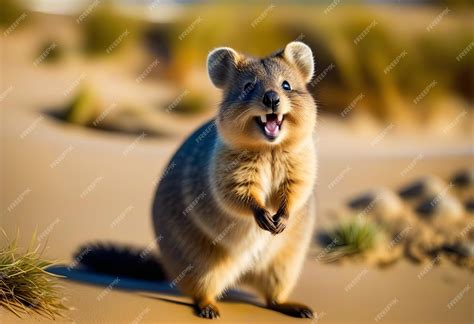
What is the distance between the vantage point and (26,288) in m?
5.55

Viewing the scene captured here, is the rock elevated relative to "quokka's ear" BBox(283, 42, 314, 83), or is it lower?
lower

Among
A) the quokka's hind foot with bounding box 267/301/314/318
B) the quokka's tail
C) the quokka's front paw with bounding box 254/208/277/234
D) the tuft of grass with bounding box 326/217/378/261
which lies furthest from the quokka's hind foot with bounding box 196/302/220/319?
the tuft of grass with bounding box 326/217/378/261

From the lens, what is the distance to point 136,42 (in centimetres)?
2161

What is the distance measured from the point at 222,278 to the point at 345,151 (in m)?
9.98

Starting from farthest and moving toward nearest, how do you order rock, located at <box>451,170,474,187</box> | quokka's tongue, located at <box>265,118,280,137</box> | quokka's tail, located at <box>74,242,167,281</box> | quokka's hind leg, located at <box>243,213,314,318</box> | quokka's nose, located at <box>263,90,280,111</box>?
rock, located at <box>451,170,474,187</box>, quokka's tail, located at <box>74,242,167,281</box>, quokka's hind leg, located at <box>243,213,314,318</box>, quokka's tongue, located at <box>265,118,280,137</box>, quokka's nose, located at <box>263,90,280,111</box>

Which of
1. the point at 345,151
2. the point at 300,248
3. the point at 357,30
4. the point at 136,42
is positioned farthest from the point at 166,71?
the point at 300,248

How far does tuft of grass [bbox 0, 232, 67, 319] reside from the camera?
5.45 m

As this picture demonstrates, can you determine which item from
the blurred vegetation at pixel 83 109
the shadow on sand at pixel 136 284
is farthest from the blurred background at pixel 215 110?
the shadow on sand at pixel 136 284

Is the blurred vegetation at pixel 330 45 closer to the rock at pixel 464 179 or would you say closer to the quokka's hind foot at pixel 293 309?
the rock at pixel 464 179

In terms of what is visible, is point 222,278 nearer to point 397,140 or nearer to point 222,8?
point 397,140

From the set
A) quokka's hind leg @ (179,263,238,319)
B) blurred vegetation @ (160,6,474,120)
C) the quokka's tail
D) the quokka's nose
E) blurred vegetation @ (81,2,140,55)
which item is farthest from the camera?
blurred vegetation @ (81,2,140,55)

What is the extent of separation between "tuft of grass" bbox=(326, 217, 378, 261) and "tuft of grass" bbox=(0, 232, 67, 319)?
4.53m

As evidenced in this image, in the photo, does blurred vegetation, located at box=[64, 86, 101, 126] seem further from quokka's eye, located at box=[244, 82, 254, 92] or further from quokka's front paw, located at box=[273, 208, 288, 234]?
quokka's front paw, located at box=[273, 208, 288, 234]

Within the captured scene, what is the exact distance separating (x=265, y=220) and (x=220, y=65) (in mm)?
1478
